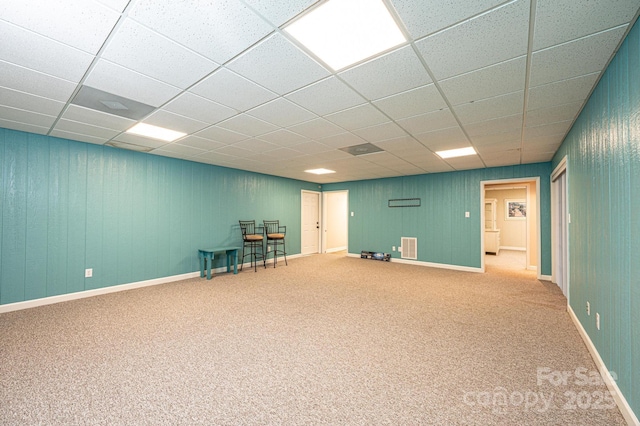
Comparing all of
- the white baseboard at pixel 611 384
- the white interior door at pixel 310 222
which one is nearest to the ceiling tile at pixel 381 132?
the white baseboard at pixel 611 384

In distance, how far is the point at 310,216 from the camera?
8375 millimetres

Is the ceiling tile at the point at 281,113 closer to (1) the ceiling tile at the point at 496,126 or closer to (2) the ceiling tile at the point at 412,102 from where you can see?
(2) the ceiling tile at the point at 412,102

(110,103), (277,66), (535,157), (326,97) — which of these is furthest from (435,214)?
(110,103)

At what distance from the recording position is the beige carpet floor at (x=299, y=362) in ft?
5.53

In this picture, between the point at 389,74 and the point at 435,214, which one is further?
the point at 435,214

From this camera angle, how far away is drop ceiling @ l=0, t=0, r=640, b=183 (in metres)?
1.50

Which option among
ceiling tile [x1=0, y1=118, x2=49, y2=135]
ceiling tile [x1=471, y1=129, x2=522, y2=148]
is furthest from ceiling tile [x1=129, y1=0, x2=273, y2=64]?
ceiling tile [x1=471, y1=129, x2=522, y2=148]

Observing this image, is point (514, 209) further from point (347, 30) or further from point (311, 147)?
point (347, 30)

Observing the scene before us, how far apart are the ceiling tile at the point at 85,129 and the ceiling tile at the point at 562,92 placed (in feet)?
16.0

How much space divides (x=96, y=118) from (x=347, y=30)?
313cm

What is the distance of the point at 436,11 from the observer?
57.9 inches

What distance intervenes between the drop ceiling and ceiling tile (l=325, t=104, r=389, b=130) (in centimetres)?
2

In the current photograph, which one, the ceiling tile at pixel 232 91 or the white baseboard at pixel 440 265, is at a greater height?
the ceiling tile at pixel 232 91

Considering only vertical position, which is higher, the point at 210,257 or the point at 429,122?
the point at 429,122
